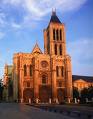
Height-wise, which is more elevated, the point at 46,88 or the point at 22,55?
the point at 22,55

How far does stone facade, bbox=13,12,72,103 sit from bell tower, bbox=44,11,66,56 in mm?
431

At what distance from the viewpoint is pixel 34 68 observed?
95312 millimetres

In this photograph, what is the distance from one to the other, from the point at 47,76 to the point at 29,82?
6483 mm

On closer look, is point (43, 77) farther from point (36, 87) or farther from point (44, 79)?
point (36, 87)

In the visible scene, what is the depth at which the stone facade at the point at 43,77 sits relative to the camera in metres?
93.7

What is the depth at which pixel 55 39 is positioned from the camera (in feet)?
338

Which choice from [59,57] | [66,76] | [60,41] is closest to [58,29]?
[60,41]

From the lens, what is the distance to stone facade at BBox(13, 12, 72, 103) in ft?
307

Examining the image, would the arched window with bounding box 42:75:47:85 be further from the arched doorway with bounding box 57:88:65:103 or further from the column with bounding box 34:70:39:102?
the arched doorway with bounding box 57:88:65:103

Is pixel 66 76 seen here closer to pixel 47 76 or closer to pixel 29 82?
pixel 47 76

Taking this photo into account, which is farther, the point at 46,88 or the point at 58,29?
the point at 58,29

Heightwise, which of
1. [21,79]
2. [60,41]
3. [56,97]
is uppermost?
[60,41]

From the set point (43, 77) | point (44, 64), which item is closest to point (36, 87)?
point (43, 77)

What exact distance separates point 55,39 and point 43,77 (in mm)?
14709
